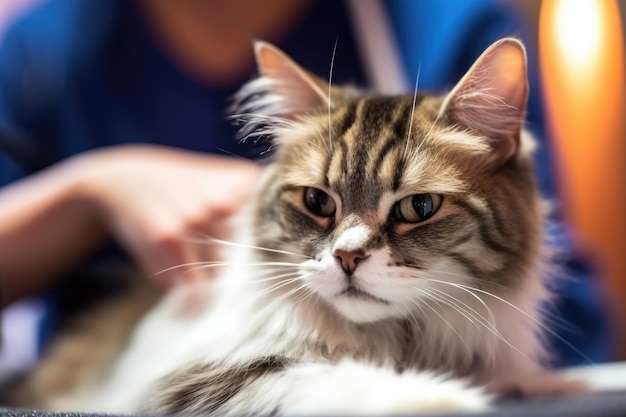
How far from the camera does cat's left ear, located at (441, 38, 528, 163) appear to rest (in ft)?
2.21

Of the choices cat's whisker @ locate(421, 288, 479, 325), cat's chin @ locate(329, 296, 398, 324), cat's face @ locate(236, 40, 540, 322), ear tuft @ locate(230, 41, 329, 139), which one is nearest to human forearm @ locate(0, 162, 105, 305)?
ear tuft @ locate(230, 41, 329, 139)

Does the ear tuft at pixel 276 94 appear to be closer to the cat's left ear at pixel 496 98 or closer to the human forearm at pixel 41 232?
the cat's left ear at pixel 496 98

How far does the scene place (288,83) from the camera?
34.7 inches

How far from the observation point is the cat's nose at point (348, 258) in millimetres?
696

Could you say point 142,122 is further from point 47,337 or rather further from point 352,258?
point 352,258

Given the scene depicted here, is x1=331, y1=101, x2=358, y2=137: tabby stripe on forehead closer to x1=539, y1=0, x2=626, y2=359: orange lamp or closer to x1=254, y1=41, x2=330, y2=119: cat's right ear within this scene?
x1=254, y1=41, x2=330, y2=119: cat's right ear

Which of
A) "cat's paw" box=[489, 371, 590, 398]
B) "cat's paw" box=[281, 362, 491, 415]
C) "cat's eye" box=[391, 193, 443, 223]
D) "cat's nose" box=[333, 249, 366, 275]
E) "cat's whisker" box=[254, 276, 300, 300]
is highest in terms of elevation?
"cat's eye" box=[391, 193, 443, 223]

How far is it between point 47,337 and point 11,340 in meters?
0.08

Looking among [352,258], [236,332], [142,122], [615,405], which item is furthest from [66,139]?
[615,405]

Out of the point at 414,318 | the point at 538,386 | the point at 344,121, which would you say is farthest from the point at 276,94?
the point at 538,386

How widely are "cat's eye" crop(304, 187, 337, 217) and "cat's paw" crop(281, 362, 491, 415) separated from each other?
0.72 ft

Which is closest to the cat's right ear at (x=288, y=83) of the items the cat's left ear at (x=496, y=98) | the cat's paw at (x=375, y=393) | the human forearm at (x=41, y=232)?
the cat's left ear at (x=496, y=98)

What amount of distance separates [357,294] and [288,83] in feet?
1.18

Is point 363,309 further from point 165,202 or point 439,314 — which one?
point 165,202
